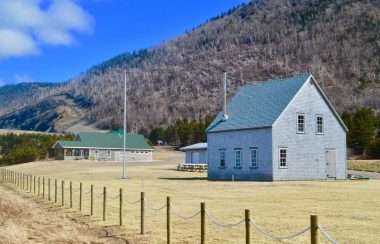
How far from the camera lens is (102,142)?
303ft

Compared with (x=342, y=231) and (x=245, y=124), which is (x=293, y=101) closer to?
(x=245, y=124)

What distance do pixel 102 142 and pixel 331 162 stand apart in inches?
2297

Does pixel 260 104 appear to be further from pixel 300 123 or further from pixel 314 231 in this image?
pixel 314 231

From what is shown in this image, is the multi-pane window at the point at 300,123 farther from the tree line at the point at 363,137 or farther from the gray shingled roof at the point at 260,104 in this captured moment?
the tree line at the point at 363,137

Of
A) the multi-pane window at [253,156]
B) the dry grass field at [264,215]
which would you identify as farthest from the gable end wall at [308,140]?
the dry grass field at [264,215]

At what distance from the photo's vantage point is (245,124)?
4012 centimetres

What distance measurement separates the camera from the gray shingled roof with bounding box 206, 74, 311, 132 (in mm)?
38875

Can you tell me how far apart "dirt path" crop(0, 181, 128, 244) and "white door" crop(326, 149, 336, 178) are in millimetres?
26189

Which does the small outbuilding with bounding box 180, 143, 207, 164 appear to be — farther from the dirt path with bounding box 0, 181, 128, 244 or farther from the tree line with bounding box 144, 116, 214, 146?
the dirt path with bounding box 0, 181, 128, 244

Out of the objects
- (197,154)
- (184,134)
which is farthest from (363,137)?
(184,134)

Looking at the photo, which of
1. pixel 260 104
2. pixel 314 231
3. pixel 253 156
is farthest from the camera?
pixel 260 104

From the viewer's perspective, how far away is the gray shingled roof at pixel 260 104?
38.9 meters

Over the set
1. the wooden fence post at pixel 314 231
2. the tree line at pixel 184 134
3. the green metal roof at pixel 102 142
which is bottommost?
the wooden fence post at pixel 314 231

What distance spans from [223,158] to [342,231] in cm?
2890
